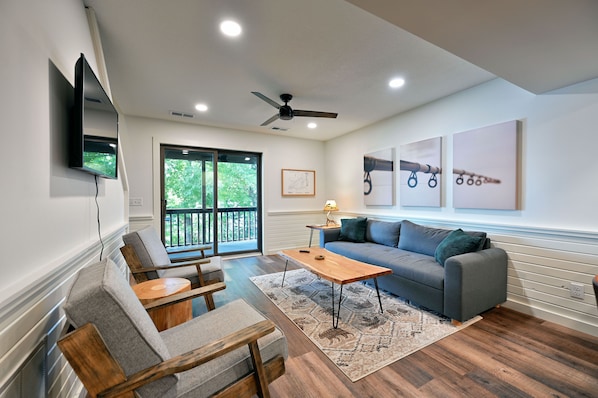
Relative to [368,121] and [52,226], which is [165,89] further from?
[368,121]

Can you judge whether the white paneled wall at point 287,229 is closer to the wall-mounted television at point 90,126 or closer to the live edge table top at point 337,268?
the live edge table top at point 337,268

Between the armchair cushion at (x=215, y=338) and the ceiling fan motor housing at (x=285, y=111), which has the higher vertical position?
the ceiling fan motor housing at (x=285, y=111)

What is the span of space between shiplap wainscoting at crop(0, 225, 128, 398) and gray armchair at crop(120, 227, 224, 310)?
942mm

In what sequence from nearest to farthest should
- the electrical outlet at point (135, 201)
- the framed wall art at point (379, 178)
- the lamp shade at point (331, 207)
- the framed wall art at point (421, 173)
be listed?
the framed wall art at point (421, 173)
the electrical outlet at point (135, 201)
the framed wall art at point (379, 178)
the lamp shade at point (331, 207)

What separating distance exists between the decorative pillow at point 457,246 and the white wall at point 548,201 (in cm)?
39

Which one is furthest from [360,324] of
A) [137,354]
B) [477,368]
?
[137,354]

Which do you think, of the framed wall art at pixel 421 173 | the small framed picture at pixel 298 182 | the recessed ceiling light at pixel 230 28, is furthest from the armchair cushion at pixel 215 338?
the small framed picture at pixel 298 182

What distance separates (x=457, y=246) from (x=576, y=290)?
972 mm

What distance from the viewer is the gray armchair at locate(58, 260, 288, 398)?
0.84 meters

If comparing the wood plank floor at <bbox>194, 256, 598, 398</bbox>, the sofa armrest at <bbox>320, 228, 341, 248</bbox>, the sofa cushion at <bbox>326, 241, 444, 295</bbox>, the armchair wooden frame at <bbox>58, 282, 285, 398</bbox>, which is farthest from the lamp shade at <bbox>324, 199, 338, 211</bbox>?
the armchair wooden frame at <bbox>58, 282, 285, 398</bbox>

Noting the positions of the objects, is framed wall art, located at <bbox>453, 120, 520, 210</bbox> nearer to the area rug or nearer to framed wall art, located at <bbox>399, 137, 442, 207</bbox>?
framed wall art, located at <bbox>399, 137, 442, 207</bbox>

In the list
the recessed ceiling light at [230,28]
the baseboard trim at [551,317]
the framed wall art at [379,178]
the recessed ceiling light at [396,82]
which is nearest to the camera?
the recessed ceiling light at [230,28]

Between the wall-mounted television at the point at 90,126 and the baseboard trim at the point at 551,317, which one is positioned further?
the baseboard trim at the point at 551,317

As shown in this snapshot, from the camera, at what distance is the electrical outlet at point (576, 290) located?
2217mm
